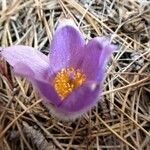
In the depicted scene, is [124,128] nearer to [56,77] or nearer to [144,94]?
[144,94]

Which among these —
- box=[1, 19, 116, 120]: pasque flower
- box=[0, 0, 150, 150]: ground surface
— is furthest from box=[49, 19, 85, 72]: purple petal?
box=[0, 0, 150, 150]: ground surface

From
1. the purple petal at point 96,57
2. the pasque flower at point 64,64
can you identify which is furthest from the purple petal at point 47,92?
the purple petal at point 96,57

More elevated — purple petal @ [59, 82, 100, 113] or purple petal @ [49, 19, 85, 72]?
purple petal @ [49, 19, 85, 72]

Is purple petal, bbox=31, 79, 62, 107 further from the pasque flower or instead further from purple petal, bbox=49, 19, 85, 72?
purple petal, bbox=49, 19, 85, 72

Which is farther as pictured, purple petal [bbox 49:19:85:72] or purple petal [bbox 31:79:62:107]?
purple petal [bbox 49:19:85:72]

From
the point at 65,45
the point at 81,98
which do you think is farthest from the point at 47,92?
the point at 65,45

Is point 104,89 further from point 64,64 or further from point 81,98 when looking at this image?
point 81,98
